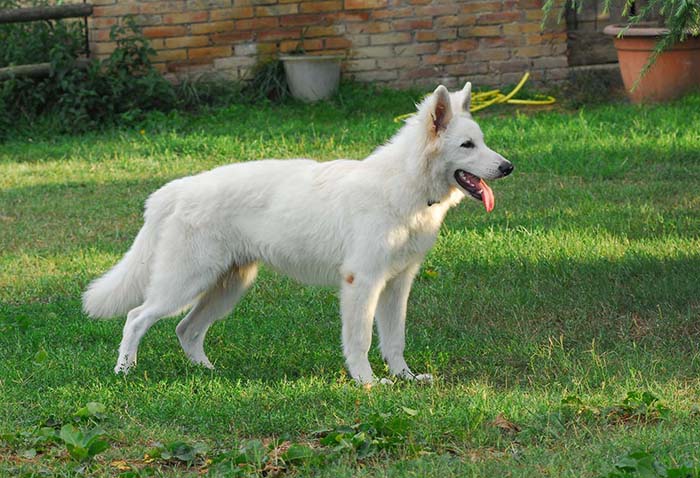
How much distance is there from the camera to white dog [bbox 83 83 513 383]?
5285 millimetres

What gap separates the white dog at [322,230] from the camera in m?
5.29

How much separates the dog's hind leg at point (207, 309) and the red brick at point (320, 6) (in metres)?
7.33

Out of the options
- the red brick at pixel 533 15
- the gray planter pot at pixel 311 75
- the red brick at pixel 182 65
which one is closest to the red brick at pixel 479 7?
the red brick at pixel 533 15

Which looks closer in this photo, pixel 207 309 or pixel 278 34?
pixel 207 309

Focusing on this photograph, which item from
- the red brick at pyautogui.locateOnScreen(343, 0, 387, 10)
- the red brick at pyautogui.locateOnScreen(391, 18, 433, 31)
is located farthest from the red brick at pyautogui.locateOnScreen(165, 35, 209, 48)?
the red brick at pyautogui.locateOnScreen(391, 18, 433, 31)

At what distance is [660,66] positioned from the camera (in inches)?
460

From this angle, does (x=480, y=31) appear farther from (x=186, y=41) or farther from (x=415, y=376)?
(x=415, y=376)

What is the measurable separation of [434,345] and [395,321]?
445 millimetres

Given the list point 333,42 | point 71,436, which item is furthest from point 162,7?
point 71,436

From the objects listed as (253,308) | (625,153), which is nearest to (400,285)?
(253,308)

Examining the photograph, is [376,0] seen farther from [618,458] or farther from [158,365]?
[618,458]

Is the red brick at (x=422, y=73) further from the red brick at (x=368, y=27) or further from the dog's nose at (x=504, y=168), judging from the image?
the dog's nose at (x=504, y=168)

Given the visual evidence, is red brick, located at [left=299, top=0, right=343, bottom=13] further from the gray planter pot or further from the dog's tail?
the dog's tail

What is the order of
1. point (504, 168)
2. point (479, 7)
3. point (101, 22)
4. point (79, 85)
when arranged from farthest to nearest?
point (479, 7), point (101, 22), point (79, 85), point (504, 168)
